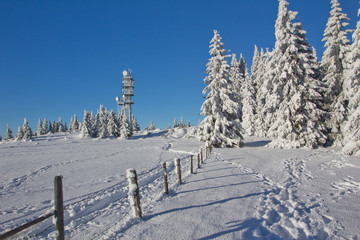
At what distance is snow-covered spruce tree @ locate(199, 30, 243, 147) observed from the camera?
24.7 metres

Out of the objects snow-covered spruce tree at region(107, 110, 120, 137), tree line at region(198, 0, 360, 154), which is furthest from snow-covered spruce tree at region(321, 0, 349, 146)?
snow-covered spruce tree at region(107, 110, 120, 137)

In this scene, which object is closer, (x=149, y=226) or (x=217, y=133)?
(x=149, y=226)

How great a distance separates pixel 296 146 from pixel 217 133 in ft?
29.1

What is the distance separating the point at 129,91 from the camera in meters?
94.9

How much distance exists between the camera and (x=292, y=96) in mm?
21406

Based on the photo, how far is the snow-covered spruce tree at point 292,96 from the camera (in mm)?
20781

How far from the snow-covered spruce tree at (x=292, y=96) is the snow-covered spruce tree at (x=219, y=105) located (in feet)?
16.7

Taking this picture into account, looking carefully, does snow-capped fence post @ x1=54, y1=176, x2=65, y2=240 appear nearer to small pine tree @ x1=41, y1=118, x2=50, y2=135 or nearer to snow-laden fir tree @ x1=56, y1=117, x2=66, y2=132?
small pine tree @ x1=41, y1=118, x2=50, y2=135

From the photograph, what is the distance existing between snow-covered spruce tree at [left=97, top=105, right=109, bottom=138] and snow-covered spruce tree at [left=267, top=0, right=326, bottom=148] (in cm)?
5035

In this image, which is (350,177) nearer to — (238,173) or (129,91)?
(238,173)

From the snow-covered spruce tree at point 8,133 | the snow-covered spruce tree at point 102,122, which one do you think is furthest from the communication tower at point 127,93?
the snow-covered spruce tree at point 8,133

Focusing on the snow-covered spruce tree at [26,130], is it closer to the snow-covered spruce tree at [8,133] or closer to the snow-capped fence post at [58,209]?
the snow-covered spruce tree at [8,133]

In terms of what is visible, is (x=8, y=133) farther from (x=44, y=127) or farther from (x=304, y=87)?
(x=304, y=87)

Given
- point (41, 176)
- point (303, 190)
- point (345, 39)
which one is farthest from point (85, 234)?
point (345, 39)
